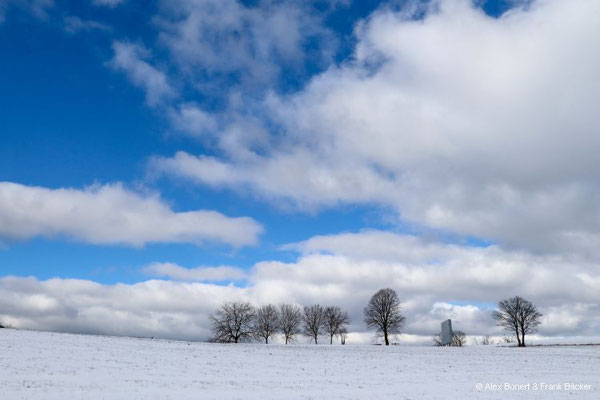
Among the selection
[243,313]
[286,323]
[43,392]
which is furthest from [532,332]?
[43,392]

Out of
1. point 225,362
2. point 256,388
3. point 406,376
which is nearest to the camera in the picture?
point 256,388

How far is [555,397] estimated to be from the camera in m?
27.9

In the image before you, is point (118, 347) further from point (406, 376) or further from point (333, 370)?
point (406, 376)

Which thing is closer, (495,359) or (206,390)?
(206,390)

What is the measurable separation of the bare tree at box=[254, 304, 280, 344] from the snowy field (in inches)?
2043

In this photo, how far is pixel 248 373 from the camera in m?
35.4

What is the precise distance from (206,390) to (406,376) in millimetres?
17295

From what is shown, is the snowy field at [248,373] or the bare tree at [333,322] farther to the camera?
the bare tree at [333,322]

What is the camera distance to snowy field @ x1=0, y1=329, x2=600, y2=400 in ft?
88.1

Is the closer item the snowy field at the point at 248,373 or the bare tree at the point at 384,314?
the snowy field at the point at 248,373

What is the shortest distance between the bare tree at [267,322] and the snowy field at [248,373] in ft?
170

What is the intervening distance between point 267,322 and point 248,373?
230 feet

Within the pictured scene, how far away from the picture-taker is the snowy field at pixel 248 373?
26.8 m

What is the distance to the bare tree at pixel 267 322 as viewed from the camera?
102 metres
